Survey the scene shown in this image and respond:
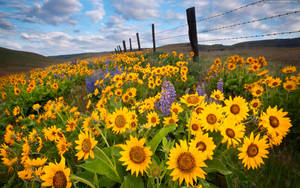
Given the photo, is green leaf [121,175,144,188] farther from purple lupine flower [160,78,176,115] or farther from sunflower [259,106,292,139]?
sunflower [259,106,292,139]

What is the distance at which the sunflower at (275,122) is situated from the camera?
1.16m

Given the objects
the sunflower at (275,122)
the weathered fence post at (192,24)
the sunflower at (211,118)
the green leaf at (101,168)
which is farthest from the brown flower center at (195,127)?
the weathered fence post at (192,24)

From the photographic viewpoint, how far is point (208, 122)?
1.21 meters

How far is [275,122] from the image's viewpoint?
1177mm

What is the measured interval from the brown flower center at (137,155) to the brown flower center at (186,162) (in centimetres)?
21

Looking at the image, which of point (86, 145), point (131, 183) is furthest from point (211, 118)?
point (86, 145)

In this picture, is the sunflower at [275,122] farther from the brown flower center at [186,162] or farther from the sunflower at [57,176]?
the sunflower at [57,176]

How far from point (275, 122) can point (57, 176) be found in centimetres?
152

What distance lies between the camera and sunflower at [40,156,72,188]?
882 mm

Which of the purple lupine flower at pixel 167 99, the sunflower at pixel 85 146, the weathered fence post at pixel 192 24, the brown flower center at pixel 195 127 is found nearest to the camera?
the sunflower at pixel 85 146

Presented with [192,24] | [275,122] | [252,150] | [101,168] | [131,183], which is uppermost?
[192,24]

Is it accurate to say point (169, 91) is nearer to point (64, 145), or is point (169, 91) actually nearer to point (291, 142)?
point (64, 145)

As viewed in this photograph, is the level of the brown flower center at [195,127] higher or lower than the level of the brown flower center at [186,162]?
higher

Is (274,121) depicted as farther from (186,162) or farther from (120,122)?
(120,122)
